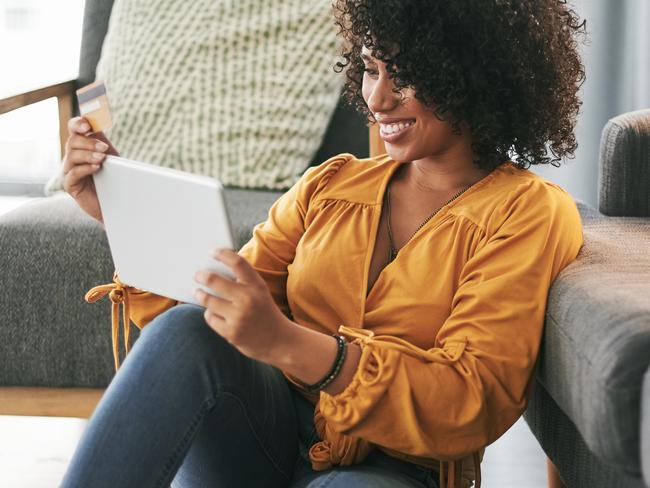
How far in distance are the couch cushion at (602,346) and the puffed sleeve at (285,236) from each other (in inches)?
13.7

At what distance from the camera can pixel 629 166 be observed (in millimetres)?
1552

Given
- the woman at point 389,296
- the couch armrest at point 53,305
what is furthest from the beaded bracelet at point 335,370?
the couch armrest at point 53,305

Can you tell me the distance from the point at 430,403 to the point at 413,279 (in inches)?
7.1

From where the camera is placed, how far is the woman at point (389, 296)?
1.03m

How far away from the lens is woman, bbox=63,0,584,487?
1033mm

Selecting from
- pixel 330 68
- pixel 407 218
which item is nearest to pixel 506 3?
pixel 407 218

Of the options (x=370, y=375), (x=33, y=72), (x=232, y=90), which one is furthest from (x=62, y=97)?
(x=370, y=375)

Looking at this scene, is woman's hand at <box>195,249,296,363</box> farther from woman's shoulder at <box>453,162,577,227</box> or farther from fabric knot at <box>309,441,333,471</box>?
woman's shoulder at <box>453,162,577,227</box>

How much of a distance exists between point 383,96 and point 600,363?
1.54 feet

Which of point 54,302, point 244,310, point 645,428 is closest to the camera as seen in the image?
point 645,428

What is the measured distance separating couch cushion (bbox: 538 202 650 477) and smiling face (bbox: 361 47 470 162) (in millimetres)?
230

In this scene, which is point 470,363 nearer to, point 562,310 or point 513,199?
point 562,310

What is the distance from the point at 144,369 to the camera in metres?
1.07

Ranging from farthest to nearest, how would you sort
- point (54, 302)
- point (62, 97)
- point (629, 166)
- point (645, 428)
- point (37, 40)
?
point (37, 40) < point (62, 97) < point (54, 302) < point (629, 166) < point (645, 428)
